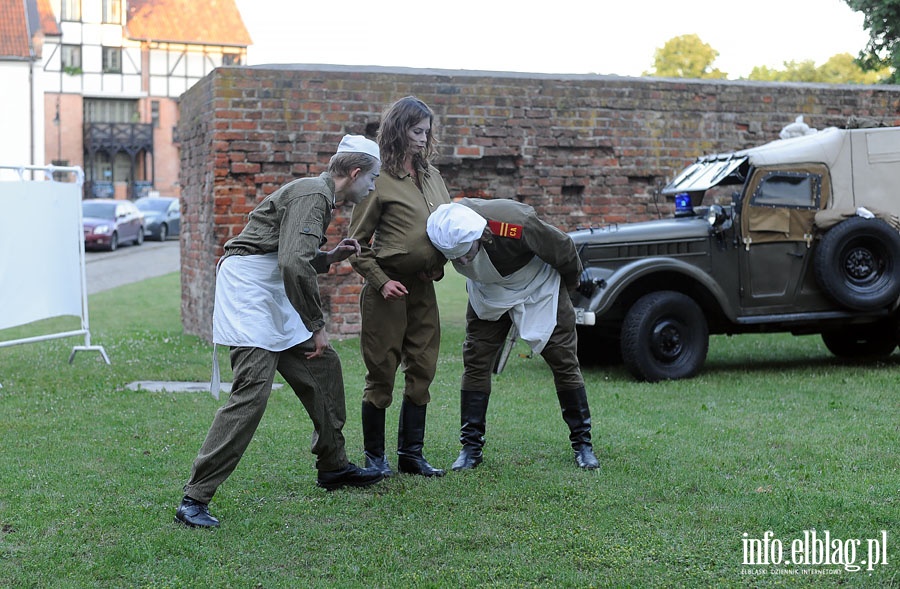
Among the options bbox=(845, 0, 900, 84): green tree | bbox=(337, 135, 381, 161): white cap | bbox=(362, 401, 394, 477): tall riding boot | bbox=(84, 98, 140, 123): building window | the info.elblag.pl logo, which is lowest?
the info.elblag.pl logo

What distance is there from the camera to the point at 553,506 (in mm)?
4930

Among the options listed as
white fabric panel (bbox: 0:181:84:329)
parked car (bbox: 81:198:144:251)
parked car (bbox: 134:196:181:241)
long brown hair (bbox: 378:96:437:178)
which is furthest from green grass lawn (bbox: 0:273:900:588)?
parked car (bbox: 134:196:181:241)

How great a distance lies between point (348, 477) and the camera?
17.3ft

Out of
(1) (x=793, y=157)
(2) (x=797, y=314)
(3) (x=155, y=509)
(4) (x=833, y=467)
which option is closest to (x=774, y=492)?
(4) (x=833, y=467)

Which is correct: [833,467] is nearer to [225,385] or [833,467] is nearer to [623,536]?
[623,536]

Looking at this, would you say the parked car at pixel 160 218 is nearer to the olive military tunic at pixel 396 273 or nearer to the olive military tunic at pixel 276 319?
the olive military tunic at pixel 396 273

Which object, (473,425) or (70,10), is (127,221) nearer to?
(70,10)

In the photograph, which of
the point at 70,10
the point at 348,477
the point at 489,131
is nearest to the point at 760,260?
the point at 489,131

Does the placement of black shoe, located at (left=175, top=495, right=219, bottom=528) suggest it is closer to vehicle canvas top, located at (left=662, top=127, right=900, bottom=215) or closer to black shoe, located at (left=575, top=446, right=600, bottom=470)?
black shoe, located at (left=575, top=446, right=600, bottom=470)

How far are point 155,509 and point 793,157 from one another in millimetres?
6629

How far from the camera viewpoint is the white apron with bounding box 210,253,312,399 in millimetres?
4727

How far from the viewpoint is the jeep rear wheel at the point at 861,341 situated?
32.6 ft

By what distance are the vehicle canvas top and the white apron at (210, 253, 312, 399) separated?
5716 mm

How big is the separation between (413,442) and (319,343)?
41.3 inches
